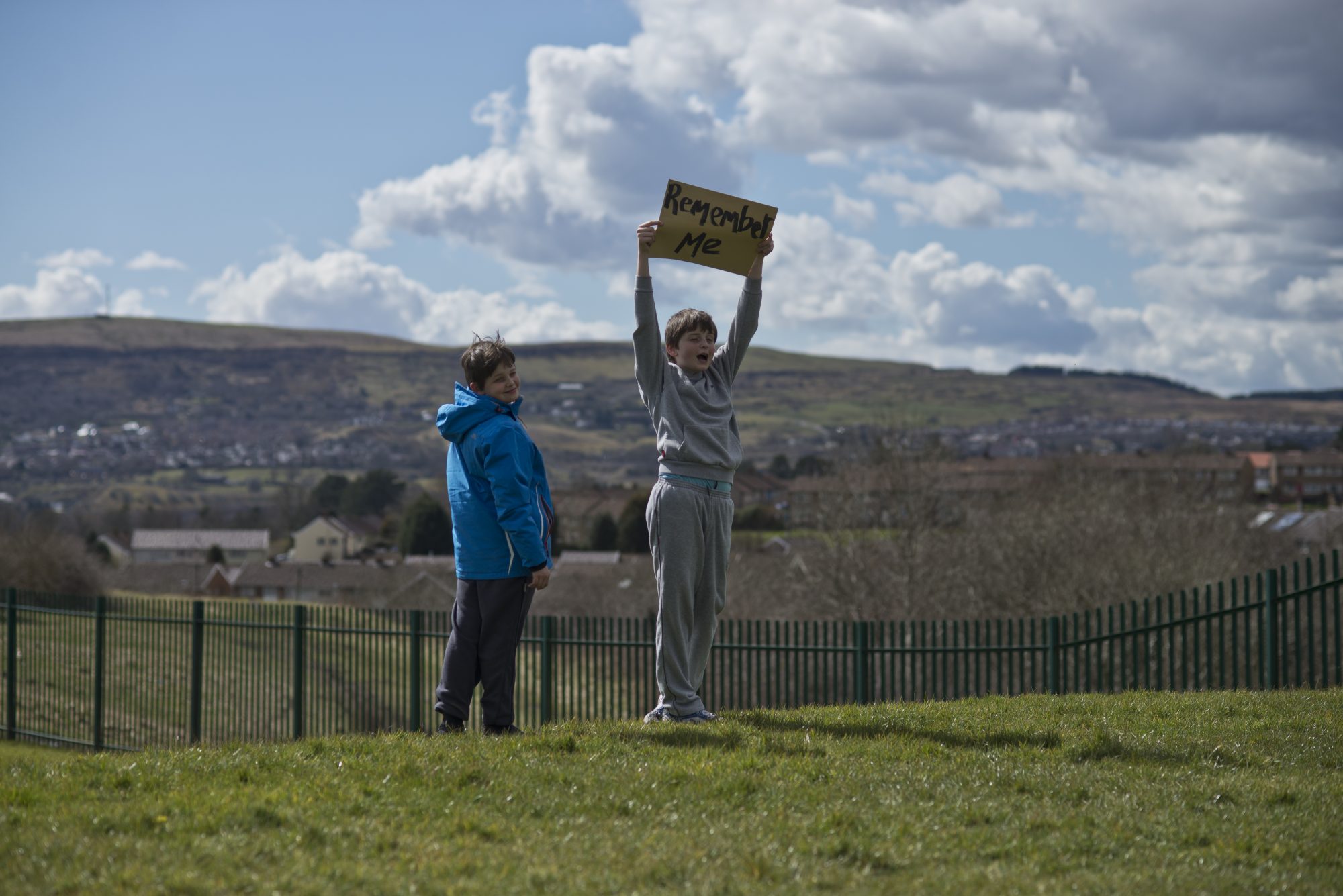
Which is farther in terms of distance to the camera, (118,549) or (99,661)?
(118,549)

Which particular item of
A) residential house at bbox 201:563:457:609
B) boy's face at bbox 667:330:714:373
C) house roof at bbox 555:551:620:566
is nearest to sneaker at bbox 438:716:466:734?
boy's face at bbox 667:330:714:373

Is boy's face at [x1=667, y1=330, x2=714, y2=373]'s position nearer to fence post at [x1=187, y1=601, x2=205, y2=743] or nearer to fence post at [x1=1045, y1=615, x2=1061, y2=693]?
fence post at [x1=1045, y1=615, x2=1061, y2=693]

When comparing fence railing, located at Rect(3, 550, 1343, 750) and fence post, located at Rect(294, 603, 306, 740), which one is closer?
fence railing, located at Rect(3, 550, 1343, 750)

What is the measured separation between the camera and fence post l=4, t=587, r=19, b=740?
53.5ft

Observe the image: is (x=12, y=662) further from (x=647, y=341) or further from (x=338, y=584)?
(x=338, y=584)

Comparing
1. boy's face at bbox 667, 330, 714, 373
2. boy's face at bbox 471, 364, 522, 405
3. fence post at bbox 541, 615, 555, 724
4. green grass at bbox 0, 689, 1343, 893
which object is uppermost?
boy's face at bbox 667, 330, 714, 373

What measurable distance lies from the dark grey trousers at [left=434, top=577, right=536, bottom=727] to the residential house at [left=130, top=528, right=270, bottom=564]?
364 feet

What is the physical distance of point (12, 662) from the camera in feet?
53.4

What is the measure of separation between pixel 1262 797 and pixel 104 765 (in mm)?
4661

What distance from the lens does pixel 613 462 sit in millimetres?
150500

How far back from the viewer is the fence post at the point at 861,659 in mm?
11914

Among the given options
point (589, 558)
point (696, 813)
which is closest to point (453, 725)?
point (696, 813)

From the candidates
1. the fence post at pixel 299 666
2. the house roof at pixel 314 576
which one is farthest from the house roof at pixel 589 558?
the fence post at pixel 299 666

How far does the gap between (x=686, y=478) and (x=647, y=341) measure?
67 cm
